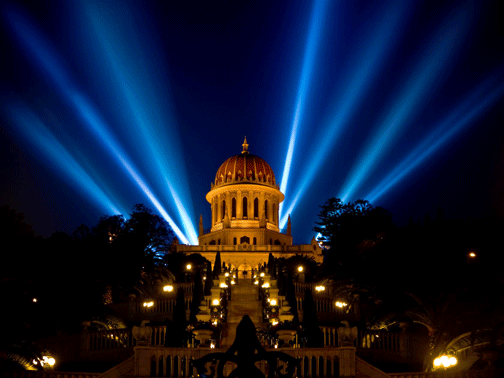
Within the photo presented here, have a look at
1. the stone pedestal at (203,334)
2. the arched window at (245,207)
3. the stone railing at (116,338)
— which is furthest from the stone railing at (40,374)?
the arched window at (245,207)

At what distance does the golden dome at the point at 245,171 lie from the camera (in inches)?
3376

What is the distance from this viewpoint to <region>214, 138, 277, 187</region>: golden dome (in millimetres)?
85750

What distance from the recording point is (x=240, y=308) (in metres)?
30.6

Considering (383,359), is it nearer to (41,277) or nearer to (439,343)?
(439,343)

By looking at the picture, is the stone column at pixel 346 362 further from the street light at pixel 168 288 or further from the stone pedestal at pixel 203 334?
the street light at pixel 168 288

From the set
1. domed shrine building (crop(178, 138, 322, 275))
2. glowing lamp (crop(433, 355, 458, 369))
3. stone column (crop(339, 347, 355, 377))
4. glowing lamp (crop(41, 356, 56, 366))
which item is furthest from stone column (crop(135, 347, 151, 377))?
domed shrine building (crop(178, 138, 322, 275))

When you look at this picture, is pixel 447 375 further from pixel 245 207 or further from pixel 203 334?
pixel 245 207

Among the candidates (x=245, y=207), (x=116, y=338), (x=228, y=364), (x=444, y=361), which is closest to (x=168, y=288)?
(x=116, y=338)

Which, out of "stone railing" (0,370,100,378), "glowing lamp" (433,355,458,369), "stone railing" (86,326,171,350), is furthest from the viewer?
"stone railing" (86,326,171,350)

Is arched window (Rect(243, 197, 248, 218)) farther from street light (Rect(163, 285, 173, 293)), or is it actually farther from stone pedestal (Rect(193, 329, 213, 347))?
stone pedestal (Rect(193, 329, 213, 347))

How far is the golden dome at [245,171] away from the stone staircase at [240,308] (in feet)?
155

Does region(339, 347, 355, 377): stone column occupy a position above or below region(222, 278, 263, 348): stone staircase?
below

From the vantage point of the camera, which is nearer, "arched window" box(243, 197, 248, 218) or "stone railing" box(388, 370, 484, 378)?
"stone railing" box(388, 370, 484, 378)

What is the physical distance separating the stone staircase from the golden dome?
1863 inches
